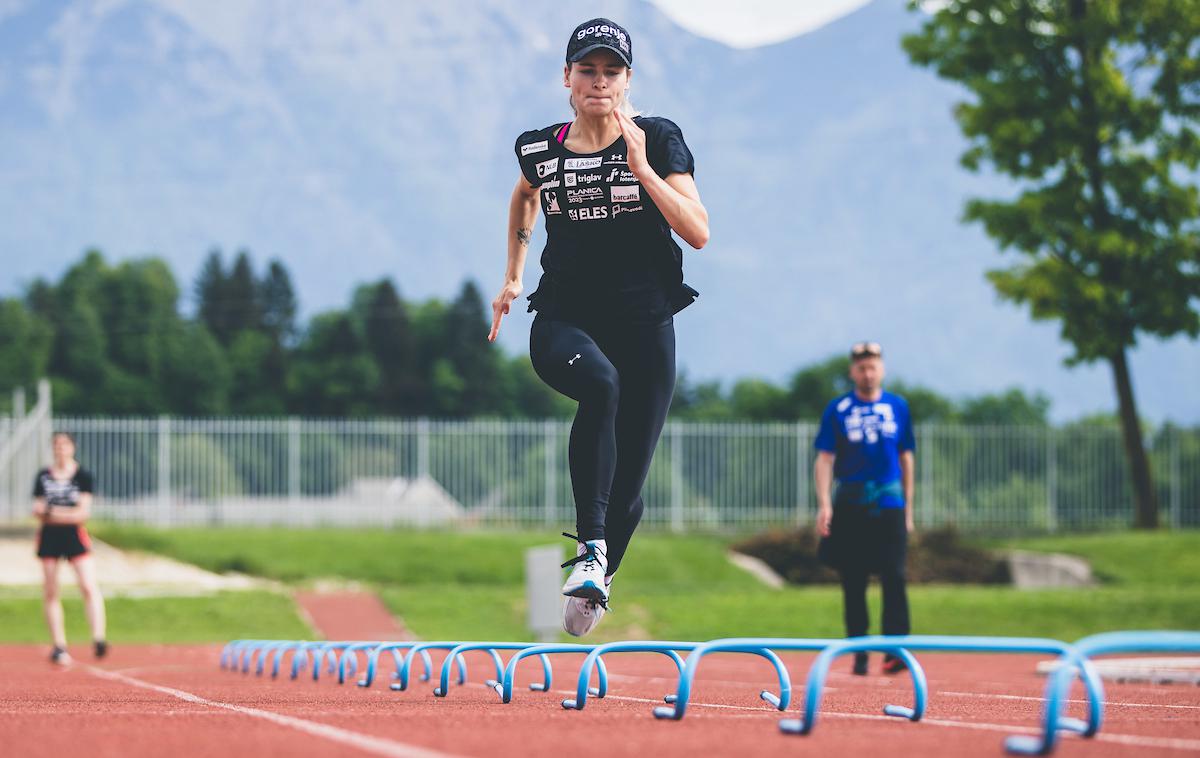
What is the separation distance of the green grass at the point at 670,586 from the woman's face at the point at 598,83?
1283 centimetres

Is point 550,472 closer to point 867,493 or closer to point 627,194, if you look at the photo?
point 867,493

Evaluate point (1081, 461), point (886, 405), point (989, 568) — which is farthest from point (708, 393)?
point (886, 405)

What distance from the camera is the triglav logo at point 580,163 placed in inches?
252

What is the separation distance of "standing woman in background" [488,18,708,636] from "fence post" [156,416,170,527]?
25.1 metres

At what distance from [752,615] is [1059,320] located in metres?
10.9

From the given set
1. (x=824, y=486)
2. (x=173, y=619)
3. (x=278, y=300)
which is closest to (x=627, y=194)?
(x=824, y=486)

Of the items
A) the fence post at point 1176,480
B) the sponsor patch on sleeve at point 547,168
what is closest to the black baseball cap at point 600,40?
the sponsor patch on sleeve at point 547,168

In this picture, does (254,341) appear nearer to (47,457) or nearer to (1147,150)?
(47,457)

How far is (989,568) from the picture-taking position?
25.9 m

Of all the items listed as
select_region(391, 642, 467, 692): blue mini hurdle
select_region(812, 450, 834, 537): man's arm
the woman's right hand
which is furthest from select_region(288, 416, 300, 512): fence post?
the woman's right hand

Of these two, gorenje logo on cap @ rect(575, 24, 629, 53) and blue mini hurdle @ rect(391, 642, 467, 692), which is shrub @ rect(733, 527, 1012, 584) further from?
gorenje logo on cap @ rect(575, 24, 629, 53)

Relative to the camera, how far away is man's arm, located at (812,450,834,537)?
10672 mm

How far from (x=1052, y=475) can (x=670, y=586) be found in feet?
37.3

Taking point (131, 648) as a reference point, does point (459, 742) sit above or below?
above
